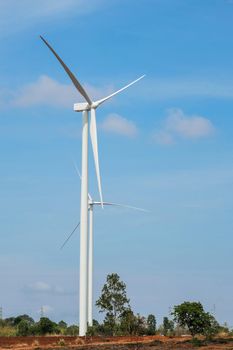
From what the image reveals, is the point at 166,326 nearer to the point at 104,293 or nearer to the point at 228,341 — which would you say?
the point at 104,293

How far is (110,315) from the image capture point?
261 ft

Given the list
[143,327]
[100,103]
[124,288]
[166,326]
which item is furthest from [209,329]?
[166,326]

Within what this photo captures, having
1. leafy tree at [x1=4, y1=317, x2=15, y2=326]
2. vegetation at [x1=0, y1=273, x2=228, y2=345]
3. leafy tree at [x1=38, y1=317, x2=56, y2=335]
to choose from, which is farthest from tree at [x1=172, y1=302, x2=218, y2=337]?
leafy tree at [x1=4, y1=317, x2=15, y2=326]

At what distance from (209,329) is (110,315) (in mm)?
16701

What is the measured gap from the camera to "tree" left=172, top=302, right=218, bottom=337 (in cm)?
6425

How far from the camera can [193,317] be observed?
64.4 meters

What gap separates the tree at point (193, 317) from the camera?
64.2 metres

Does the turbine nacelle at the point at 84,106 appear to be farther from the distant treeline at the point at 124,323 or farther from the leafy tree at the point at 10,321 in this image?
the leafy tree at the point at 10,321

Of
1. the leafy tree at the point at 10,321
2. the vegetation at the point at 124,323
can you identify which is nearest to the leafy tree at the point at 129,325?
the vegetation at the point at 124,323

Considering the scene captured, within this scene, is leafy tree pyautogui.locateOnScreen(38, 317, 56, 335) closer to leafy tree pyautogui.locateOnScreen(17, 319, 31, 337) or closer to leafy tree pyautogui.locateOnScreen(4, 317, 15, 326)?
leafy tree pyautogui.locateOnScreen(17, 319, 31, 337)

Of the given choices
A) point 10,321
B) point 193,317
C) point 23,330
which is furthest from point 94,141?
point 10,321

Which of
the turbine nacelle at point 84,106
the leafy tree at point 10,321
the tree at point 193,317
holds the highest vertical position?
the turbine nacelle at point 84,106

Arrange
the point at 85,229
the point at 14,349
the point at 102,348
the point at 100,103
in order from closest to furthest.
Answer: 1. the point at 102,348
2. the point at 14,349
3. the point at 85,229
4. the point at 100,103

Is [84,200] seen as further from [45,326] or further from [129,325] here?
[45,326]
